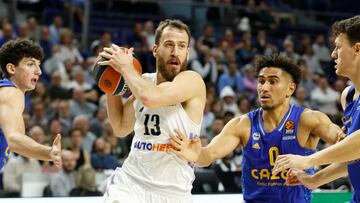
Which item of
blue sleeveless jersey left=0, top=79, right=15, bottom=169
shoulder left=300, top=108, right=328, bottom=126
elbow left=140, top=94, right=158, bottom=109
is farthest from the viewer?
shoulder left=300, top=108, right=328, bottom=126

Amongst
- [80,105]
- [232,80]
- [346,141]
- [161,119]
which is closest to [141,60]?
[232,80]

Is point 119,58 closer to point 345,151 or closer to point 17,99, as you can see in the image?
point 17,99

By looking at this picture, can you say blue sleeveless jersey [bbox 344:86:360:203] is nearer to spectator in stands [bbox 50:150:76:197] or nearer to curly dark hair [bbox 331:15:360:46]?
curly dark hair [bbox 331:15:360:46]

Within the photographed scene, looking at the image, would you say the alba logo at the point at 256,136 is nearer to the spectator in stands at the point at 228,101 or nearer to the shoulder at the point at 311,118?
the shoulder at the point at 311,118

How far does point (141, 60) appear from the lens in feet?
41.2

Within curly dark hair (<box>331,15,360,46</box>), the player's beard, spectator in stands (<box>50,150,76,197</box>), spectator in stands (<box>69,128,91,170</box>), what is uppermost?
curly dark hair (<box>331,15,360,46</box>)

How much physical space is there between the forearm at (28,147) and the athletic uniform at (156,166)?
556mm

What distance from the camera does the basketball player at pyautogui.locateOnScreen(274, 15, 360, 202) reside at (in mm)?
4164

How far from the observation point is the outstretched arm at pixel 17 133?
459cm

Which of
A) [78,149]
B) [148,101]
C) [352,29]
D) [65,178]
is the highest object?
[352,29]

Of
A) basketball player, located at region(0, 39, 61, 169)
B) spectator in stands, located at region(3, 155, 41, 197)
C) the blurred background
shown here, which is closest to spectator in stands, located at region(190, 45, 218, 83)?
the blurred background

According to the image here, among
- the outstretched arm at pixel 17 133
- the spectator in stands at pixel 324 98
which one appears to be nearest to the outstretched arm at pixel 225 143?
the outstretched arm at pixel 17 133

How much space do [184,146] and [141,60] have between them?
794 cm

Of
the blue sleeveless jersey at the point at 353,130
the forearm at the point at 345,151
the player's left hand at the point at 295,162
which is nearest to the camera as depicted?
the forearm at the point at 345,151
